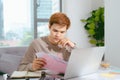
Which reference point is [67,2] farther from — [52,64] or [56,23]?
[52,64]

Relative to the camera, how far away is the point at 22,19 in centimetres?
418

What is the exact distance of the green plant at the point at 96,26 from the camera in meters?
4.01

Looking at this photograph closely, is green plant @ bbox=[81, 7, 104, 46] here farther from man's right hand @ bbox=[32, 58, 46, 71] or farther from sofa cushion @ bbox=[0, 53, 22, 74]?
man's right hand @ bbox=[32, 58, 46, 71]

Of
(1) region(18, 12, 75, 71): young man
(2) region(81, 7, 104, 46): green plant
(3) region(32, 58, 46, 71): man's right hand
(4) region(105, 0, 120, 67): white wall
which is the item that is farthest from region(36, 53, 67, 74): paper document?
(2) region(81, 7, 104, 46): green plant

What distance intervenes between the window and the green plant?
0.65 meters

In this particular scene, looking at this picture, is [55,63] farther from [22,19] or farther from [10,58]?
[22,19]

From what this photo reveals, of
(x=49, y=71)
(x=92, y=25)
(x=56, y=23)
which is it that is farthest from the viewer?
(x=92, y=25)

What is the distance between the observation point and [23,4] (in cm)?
418

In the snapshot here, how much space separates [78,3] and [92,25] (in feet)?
1.62

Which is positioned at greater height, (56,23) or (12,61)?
(56,23)

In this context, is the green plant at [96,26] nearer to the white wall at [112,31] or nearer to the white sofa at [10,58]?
the white wall at [112,31]

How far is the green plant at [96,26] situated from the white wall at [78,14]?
0.14m

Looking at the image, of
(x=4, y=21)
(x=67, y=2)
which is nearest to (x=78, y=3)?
(x=67, y=2)

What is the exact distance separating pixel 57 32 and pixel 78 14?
2.27m
